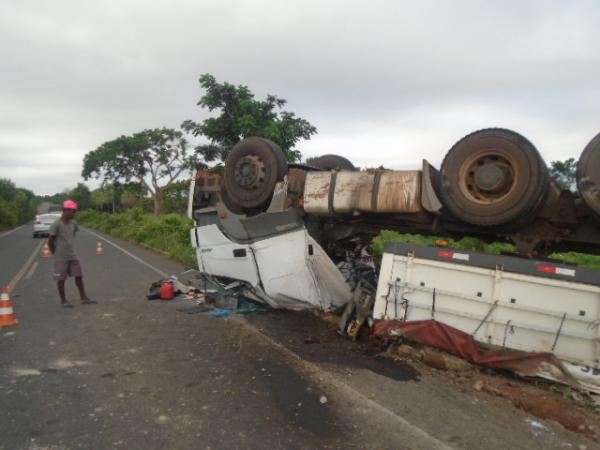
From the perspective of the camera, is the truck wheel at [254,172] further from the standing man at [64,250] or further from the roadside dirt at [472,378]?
the standing man at [64,250]

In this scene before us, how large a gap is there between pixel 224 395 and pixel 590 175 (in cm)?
354

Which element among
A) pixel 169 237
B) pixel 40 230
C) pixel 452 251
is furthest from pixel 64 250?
pixel 40 230

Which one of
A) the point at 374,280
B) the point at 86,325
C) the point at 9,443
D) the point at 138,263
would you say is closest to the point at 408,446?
the point at 9,443

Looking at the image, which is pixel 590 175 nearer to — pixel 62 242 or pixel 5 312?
pixel 5 312

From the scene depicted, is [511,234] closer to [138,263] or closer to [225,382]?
[225,382]

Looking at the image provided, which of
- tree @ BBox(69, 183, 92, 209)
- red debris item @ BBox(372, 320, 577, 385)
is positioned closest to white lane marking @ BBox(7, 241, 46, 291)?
red debris item @ BBox(372, 320, 577, 385)

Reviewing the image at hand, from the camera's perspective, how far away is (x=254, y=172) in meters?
6.25

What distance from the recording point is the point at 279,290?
19.4 ft

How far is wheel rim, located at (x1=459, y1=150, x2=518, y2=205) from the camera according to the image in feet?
14.3

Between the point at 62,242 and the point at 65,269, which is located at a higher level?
the point at 62,242

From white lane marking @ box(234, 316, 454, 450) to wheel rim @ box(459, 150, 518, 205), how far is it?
7.31 feet

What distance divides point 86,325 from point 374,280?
3.65 m

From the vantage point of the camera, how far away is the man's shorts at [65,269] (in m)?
6.66

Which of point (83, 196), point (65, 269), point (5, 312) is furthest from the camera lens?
point (83, 196)
